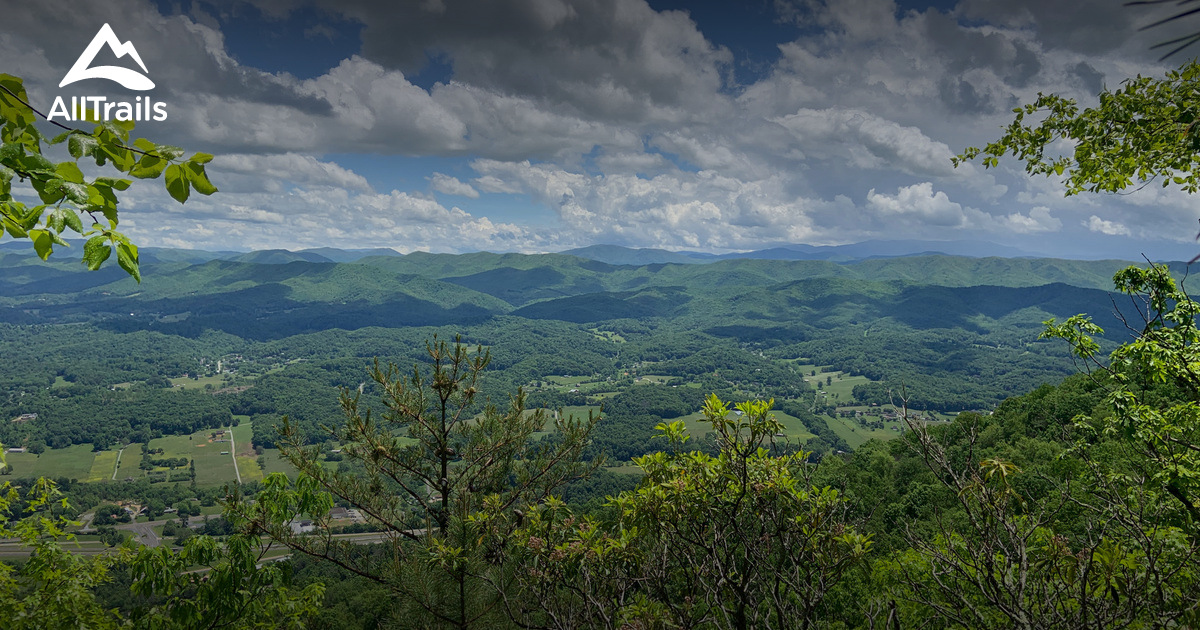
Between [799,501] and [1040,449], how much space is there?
101 ft

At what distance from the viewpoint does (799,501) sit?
4.70m

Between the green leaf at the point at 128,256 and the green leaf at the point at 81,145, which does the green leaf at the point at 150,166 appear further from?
the green leaf at the point at 128,256

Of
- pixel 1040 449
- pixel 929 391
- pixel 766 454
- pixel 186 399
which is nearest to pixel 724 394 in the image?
pixel 929 391

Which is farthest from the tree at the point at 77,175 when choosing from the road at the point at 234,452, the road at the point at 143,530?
the road at the point at 234,452

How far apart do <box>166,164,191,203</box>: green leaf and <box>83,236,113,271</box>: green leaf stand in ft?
1.25

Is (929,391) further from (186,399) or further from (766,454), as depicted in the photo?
(186,399)

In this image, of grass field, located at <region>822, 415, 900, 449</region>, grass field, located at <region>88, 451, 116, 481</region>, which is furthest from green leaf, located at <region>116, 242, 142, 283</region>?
grass field, located at <region>88, 451, 116, 481</region>

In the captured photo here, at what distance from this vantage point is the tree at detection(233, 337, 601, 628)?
25.2ft

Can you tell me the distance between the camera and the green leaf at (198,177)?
2.61 metres

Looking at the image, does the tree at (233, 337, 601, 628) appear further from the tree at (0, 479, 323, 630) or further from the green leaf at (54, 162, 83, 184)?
the green leaf at (54, 162, 83, 184)

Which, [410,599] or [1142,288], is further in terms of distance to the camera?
[410,599]

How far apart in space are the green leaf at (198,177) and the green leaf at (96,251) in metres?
0.46

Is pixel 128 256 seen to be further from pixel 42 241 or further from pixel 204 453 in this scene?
pixel 204 453

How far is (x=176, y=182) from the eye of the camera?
261cm
